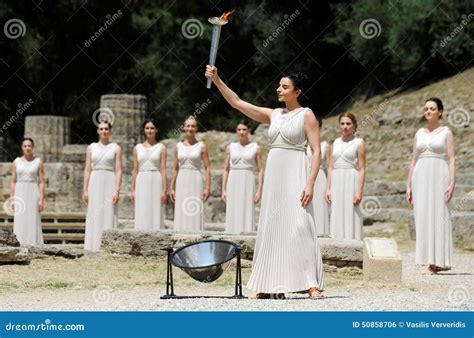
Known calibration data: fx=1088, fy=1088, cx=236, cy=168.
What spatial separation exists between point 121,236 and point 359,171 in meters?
2.94

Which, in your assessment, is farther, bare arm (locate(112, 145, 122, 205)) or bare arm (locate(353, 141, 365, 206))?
bare arm (locate(112, 145, 122, 205))

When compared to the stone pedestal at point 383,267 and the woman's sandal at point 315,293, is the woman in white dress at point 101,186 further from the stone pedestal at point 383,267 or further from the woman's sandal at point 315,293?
the woman's sandal at point 315,293

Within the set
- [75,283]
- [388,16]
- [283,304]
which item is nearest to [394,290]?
[283,304]

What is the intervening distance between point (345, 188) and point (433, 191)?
1.65m

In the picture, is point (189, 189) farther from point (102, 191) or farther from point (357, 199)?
point (357, 199)

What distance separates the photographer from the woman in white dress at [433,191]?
38.6 feet

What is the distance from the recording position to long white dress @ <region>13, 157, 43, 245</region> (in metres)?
14.9

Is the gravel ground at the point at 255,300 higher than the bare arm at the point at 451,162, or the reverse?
the bare arm at the point at 451,162

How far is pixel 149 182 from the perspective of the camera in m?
14.2

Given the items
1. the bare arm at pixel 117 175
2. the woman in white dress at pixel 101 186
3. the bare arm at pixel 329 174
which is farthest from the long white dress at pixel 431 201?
the woman in white dress at pixel 101 186

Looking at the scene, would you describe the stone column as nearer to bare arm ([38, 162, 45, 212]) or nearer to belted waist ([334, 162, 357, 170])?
bare arm ([38, 162, 45, 212])

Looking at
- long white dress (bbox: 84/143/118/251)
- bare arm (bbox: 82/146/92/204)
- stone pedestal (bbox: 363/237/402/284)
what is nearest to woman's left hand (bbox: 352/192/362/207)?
stone pedestal (bbox: 363/237/402/284)

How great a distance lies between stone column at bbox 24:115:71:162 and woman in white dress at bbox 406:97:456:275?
14264 millimetres

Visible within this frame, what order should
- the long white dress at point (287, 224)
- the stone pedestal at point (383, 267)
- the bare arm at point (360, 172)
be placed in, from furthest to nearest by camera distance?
1. the bare arm at point (360, 172)
2. the stone pedestal at point (383, 267)
3. the long white dress at point (287, 224)
